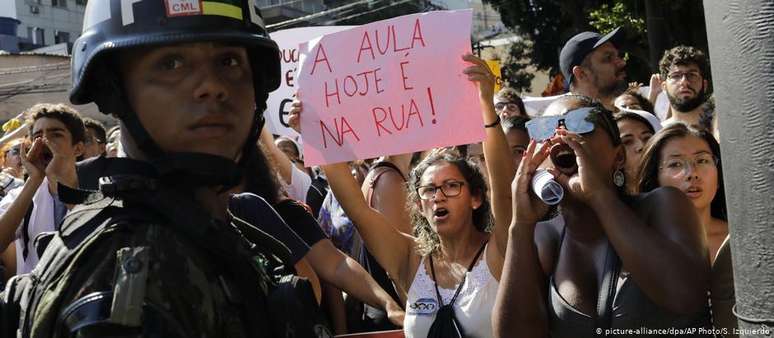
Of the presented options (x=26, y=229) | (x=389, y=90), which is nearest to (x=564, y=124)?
(x=389, y=90)

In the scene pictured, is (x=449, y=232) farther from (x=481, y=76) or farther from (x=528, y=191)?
(x=528, y=191)

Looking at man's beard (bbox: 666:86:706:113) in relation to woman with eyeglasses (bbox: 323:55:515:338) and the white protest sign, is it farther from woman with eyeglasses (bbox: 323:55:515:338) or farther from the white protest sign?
the white protest sign

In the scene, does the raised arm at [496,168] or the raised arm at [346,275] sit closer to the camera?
the raised arm at [496,168]

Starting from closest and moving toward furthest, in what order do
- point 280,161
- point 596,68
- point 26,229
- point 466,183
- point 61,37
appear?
point 466,183
point 26,229
point 280,161
point 596,68
point 61,37

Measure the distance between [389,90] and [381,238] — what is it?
76 cm

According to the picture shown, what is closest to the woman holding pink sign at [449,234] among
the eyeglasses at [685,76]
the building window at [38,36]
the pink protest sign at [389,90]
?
the pink protest sign at [389,90]

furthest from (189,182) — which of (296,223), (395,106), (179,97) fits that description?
(395,106)

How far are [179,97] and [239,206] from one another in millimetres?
1870

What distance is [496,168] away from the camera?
3.79 m

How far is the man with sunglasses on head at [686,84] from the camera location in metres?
5.55

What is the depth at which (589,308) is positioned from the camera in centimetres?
288

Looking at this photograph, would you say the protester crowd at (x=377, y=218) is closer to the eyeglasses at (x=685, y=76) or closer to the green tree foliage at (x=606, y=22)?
the eyeglasses at (x=685, y=76)

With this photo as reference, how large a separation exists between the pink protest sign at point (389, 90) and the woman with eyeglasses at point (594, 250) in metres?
0.95

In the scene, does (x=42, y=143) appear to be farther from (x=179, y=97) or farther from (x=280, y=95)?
(x=179, y=97)
